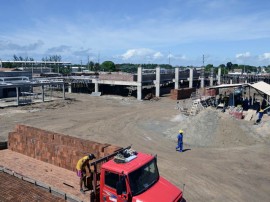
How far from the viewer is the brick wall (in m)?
11.8

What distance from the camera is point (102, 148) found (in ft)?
38.5

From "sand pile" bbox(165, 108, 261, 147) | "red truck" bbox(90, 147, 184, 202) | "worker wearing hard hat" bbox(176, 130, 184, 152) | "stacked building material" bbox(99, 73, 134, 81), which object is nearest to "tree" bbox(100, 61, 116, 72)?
"stacked building material" bbox(99, 73, 134, 81)

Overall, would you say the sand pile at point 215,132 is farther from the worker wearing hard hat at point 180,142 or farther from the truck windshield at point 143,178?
the truck windshield at point 143,178

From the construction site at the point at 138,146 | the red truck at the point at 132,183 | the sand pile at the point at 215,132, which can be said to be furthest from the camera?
the sand pile at the point at 215,132

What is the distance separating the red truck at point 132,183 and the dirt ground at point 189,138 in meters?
5.11

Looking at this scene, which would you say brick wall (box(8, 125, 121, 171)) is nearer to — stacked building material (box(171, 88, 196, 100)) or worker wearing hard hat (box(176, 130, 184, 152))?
worker wearing hard hat (box(176, 130, 184, 152))

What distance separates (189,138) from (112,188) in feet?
49.2

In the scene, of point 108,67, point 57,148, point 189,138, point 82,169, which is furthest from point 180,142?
point 108,67

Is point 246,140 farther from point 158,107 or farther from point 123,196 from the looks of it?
point 158,107

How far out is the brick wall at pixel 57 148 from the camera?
11812 mm

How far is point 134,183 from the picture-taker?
7883 mm

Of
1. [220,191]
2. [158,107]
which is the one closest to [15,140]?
[220,191]

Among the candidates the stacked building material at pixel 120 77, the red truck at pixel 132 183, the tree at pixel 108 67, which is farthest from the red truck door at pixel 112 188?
the tree at pixel 108 67

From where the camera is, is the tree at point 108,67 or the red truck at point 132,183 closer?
the red truck at point 132,183
